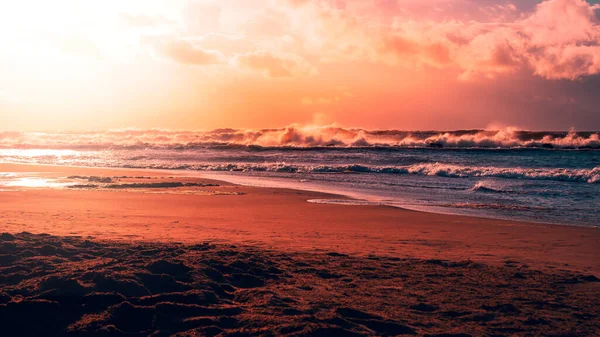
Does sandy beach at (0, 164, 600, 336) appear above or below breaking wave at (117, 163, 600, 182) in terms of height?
below

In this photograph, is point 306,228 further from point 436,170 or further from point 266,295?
point 436,170

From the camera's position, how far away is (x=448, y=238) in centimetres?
785

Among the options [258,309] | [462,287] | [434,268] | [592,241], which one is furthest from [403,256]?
[592,241]

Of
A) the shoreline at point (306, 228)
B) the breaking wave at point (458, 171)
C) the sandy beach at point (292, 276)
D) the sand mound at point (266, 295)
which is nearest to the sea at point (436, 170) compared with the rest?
the breaking wave at point (458, 171)

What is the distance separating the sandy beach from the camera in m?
3.92

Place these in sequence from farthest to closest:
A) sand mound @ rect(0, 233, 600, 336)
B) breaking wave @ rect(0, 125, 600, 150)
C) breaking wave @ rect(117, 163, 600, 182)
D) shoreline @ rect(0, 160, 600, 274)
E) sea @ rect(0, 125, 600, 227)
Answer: breaking wave @ rect(0, 125, 600, 150), breaking wave @ rect(117, 163, 600, 182), sea @ rect(0, 125, 600, 227), shoreline @ rect(0, 160, 600, 274), sand mound @ rect(0, 233, 600, 336)

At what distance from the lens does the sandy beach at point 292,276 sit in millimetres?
3924

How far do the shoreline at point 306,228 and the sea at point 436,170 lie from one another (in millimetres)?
1843

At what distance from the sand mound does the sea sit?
18.9ft

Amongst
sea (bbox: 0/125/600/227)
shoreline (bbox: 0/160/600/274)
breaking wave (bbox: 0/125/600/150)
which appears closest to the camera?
shoreline (bbox: 0/160/600/274)

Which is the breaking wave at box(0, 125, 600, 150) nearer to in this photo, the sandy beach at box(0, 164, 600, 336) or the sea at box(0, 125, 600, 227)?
the sea at box(0, 125, 600, 227)

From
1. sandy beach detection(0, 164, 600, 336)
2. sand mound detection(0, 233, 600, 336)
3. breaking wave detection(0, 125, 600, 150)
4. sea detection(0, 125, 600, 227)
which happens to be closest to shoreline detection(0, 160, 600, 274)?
sandy beach detection(0, 164, 600, 336)

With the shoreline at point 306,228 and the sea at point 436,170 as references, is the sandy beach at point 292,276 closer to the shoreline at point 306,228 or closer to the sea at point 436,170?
the shoreline at point 306,228

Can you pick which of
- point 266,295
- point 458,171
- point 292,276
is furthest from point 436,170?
point 266,295
